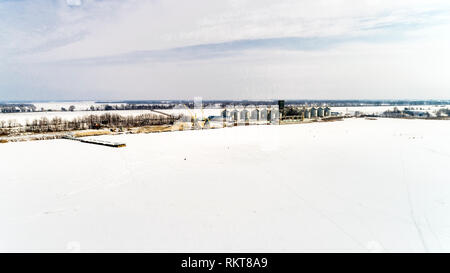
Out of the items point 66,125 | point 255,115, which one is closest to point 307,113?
point 255,115

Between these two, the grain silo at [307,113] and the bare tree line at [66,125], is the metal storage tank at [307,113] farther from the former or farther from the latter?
the bare tree line at [66,125]

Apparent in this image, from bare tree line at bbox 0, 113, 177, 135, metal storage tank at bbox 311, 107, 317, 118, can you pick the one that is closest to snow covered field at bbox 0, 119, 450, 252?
bare tree line at bbox 0, 113, 177, 135

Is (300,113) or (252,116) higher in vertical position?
(300,113)

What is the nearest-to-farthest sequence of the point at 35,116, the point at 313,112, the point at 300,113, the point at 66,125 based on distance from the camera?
1. the point at 66,125
2. the point at 300,113
3. the point at 313,112
4. the point at 35,116

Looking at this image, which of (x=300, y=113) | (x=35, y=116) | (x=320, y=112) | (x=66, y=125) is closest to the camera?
(x=66, y=125)

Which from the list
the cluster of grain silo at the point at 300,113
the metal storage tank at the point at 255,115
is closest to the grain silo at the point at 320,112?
the cluster of grain silo at the point at 300,113

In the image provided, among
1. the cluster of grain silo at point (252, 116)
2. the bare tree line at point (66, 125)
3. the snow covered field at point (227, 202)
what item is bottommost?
the snow covered field at point (227, 202)

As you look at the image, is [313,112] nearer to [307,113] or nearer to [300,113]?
[307,113]

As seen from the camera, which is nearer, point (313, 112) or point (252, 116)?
point (252, 116)
